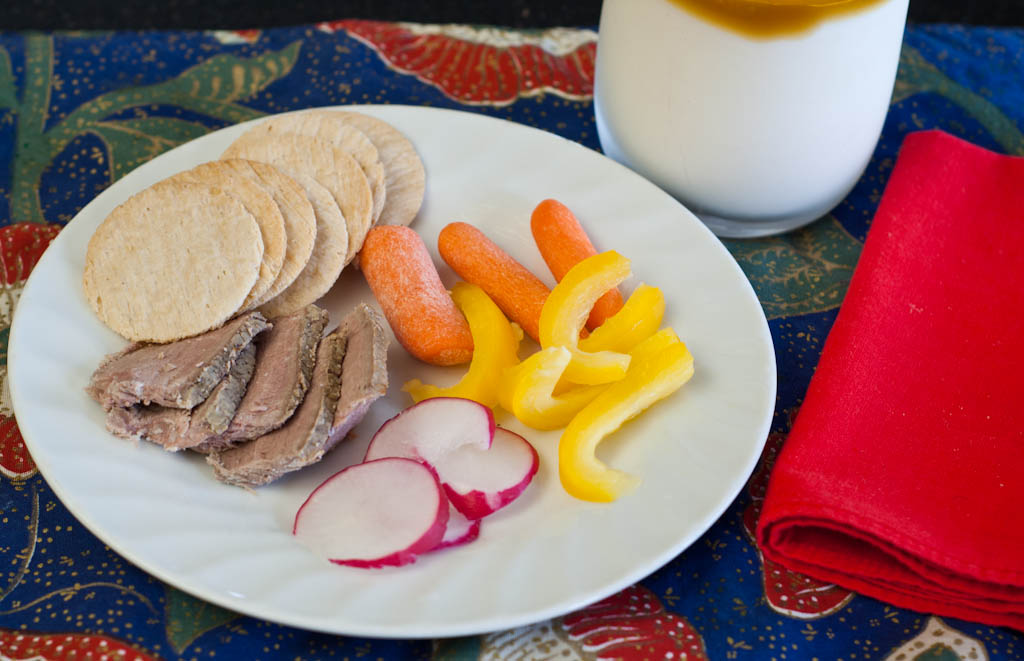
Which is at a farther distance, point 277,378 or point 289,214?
point 289,214

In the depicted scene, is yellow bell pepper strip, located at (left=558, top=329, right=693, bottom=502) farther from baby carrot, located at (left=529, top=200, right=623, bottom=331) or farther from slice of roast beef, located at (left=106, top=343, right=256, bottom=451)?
slice of roast beef, located at (left=106, top=343, right=256, bottom=451)

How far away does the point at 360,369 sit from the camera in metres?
1.81

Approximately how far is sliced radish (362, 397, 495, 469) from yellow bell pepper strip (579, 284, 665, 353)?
0.97 feet

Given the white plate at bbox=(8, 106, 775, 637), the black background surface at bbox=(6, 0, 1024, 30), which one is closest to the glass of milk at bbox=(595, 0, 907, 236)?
the white plate at bbox=(8, 106, 775, 637)

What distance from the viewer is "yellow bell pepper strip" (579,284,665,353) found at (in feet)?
6.38

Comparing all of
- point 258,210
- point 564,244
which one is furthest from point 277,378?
point 564,244

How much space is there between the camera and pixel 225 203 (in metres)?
2.06

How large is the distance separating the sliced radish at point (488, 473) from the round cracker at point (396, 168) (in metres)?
0.74

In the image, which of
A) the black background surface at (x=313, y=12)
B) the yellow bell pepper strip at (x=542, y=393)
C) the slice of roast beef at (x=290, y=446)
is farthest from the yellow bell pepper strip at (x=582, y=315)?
the black background surface at (x=313, y=12)

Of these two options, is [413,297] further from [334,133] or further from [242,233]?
[334,133]

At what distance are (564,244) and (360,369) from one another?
59 centimetres

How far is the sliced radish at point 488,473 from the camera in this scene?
66.4 inches

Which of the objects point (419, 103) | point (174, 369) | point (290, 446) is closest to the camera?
point (290, 446)

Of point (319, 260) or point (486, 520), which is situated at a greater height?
point (319, 260)
